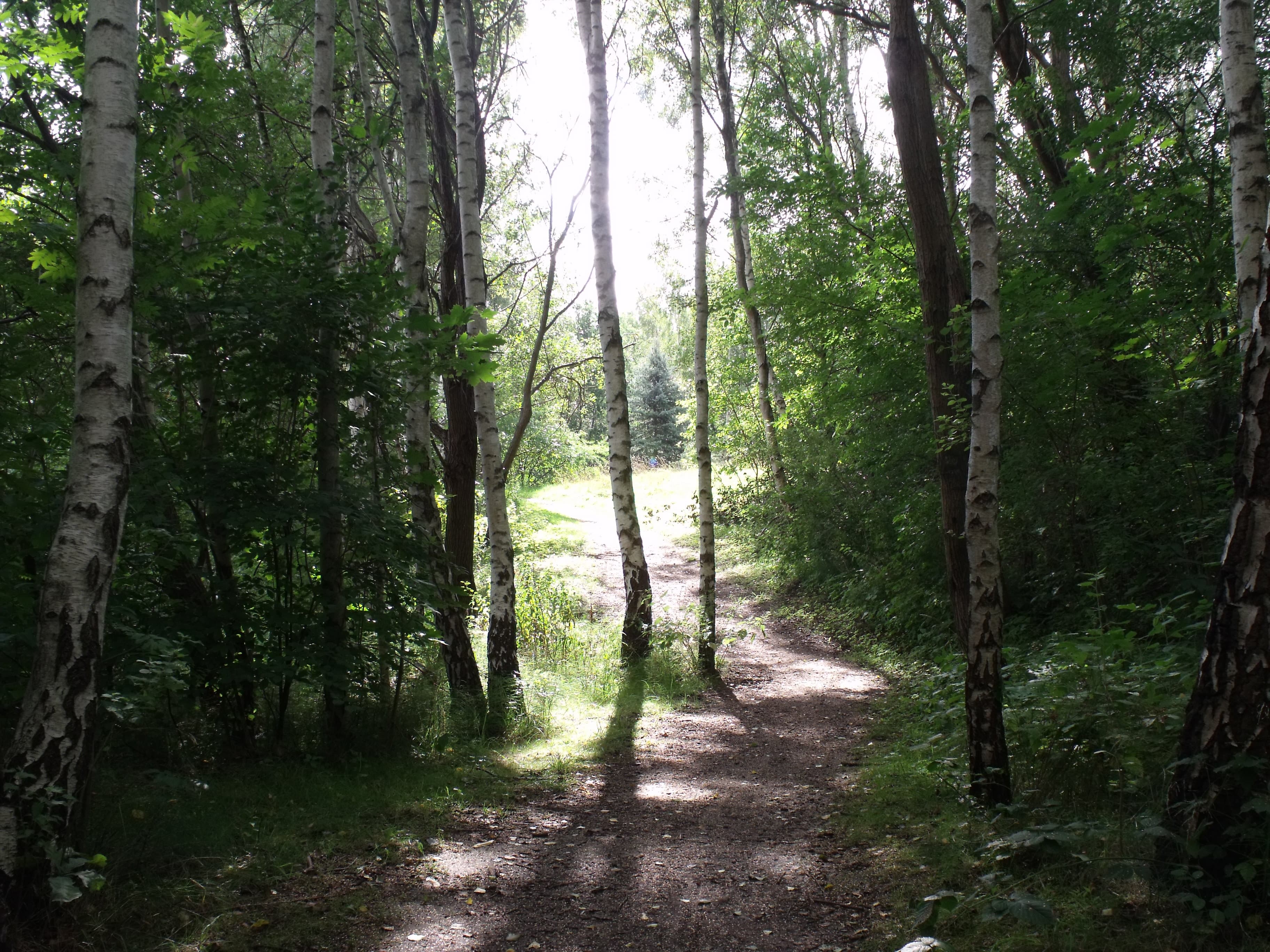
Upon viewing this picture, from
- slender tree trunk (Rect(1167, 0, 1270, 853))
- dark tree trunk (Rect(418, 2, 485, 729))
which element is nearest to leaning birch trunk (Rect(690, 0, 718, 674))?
dark tree trunk (Rect(418, 2, 485, 729))

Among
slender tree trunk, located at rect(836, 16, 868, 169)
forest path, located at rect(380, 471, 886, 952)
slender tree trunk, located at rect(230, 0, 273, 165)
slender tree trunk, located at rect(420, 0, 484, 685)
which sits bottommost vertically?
forest path, located at rect(380, 471, 886, 952)

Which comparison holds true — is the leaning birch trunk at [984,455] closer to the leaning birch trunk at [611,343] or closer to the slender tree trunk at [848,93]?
the leaning birch trunk at [611,343]

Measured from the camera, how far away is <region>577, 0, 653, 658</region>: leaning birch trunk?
30.2 feet

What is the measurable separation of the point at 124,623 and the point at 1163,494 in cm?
739

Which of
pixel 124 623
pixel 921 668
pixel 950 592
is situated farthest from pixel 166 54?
pixel 921 668

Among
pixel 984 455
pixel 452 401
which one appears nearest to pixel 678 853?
pixel 984 455

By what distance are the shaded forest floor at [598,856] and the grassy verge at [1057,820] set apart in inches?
0.7

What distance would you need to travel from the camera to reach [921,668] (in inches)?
345

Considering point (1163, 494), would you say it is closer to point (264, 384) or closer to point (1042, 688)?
point (1042, 688)

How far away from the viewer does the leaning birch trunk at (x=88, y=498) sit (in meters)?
2.83

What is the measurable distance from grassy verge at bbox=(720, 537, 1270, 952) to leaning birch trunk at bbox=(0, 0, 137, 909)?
3.10 metres

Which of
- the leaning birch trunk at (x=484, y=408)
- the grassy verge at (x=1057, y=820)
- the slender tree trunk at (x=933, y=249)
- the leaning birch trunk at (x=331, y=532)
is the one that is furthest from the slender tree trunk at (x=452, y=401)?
the slender tree trunk at (x=933, y=249)

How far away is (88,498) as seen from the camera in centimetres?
299

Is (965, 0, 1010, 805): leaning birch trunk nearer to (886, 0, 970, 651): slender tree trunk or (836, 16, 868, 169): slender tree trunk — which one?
(886, 0, 970, 651): slender tree trunk
